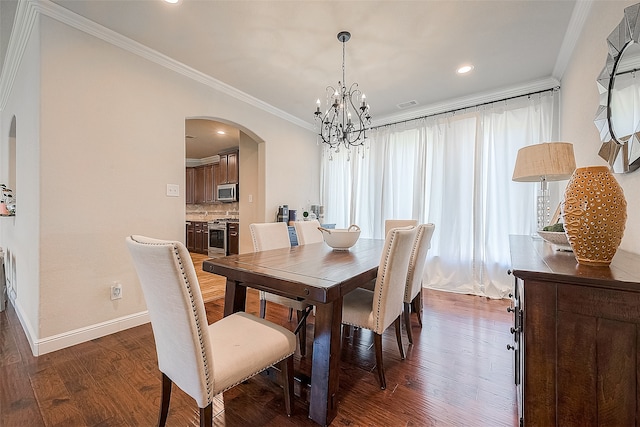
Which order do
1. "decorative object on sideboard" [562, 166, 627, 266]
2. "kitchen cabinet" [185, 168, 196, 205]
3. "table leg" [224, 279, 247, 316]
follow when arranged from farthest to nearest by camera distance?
"kitchen cabinet" [185, 168, 196, 205]
"table leg" [224, 279, 247, 316]
"decorative object on sideboard" [562, 166, 627, 266]

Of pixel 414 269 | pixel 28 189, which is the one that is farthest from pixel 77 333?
pixel 414 269

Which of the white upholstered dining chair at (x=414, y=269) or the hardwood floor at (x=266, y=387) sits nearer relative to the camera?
the hardwood floor at (x=266, y=387)

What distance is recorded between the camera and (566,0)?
1.91m

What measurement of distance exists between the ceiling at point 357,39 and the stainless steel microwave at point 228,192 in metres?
2.89

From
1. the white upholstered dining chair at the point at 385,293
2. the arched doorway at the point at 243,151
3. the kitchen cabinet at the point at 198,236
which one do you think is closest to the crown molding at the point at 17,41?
the arched doorway at the point at 243,151

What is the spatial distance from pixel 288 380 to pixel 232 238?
15.0 ft

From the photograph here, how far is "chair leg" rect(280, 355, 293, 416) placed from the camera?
1351 millimetres

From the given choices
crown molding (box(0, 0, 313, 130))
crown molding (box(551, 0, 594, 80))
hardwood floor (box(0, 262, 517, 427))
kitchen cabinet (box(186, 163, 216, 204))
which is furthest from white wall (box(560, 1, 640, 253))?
kitchen cabinet (box(186, 163, 216, 204))

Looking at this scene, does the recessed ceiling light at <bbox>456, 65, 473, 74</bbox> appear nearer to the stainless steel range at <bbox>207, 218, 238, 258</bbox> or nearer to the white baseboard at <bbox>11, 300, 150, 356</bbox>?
the white baseboard at <bbox>11, 300, 150, 356</bbox>

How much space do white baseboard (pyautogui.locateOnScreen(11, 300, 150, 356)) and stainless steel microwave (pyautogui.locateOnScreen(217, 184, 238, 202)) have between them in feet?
11.9

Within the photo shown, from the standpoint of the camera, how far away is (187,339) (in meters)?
0.98

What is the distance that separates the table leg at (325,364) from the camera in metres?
1.32

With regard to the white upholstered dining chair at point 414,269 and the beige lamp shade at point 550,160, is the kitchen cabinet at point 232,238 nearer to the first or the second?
the white upholstered dining chair at point 414,269

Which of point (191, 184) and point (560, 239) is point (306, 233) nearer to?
point (560, 239)
